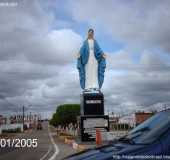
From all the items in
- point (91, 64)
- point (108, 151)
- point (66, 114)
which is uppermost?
point (66, 114)

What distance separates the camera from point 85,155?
456 centimetres

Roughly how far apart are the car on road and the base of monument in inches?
664

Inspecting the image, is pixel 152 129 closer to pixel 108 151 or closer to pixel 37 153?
pixel 108 151

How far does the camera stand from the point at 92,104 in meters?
22.8

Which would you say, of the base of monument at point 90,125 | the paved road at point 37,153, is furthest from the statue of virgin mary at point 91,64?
the paved road at point 37,153

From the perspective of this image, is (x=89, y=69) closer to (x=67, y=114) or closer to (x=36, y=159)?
(x=36, y=159)

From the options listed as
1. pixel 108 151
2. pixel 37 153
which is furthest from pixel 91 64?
pixel 108 151

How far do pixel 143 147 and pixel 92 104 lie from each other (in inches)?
725

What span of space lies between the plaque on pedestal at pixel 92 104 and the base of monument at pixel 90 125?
47 cm

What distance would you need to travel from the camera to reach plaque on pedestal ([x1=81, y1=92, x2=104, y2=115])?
74.5 ft

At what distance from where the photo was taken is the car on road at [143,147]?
170 inches

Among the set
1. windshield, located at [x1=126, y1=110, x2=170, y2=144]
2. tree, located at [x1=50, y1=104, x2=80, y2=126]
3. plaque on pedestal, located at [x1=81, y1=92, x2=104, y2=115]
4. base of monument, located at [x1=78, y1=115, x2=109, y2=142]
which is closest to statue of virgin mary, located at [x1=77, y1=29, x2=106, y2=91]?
plaque on pedestal, located at [x1=81, y1=92, x2=104, y2=115]

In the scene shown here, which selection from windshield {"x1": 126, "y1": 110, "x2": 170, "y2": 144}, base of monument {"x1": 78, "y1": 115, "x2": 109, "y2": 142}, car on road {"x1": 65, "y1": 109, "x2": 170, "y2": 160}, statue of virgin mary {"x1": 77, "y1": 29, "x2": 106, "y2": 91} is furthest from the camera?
statue of virgin mary {"x1": 77, "y1": 29, "x2": 106, "y2": 91}

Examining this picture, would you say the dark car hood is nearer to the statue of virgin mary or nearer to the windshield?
the windshield
